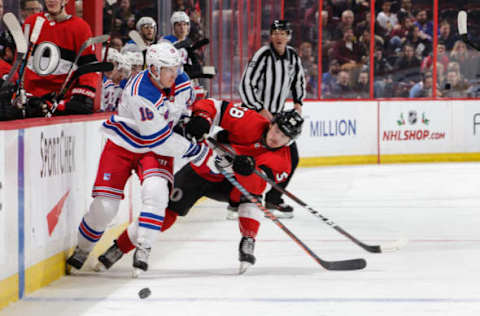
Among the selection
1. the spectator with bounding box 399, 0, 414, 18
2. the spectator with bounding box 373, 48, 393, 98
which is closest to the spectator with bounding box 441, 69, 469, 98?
the spectator with bounding box 373, 48, 393, 98

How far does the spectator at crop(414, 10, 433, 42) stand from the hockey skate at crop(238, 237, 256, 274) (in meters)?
7.88

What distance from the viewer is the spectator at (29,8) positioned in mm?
3953

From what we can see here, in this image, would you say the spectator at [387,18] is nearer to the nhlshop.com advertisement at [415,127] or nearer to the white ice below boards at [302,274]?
the nhlshop.com advertisement at [415,127]

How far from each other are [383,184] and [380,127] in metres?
A: 2.38

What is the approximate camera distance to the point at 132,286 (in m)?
3.55

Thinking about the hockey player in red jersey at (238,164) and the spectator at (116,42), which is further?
the spectator at (116,42)

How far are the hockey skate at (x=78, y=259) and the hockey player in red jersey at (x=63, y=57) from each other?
0.72 m

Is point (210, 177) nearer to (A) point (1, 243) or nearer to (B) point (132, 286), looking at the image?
(B) point (132, 286)

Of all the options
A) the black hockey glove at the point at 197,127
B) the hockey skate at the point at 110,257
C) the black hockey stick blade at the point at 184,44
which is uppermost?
the black hockey stick blade at the point at 184,44

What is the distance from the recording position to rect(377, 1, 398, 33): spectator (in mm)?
10953

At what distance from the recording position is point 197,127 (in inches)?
146

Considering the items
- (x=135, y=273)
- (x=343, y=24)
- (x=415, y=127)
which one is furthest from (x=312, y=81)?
(x=135, y=273)

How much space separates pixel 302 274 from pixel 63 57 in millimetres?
1521

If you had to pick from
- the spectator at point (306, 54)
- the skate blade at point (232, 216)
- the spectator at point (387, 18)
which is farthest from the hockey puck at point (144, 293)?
the spectator at point (387, 18)
